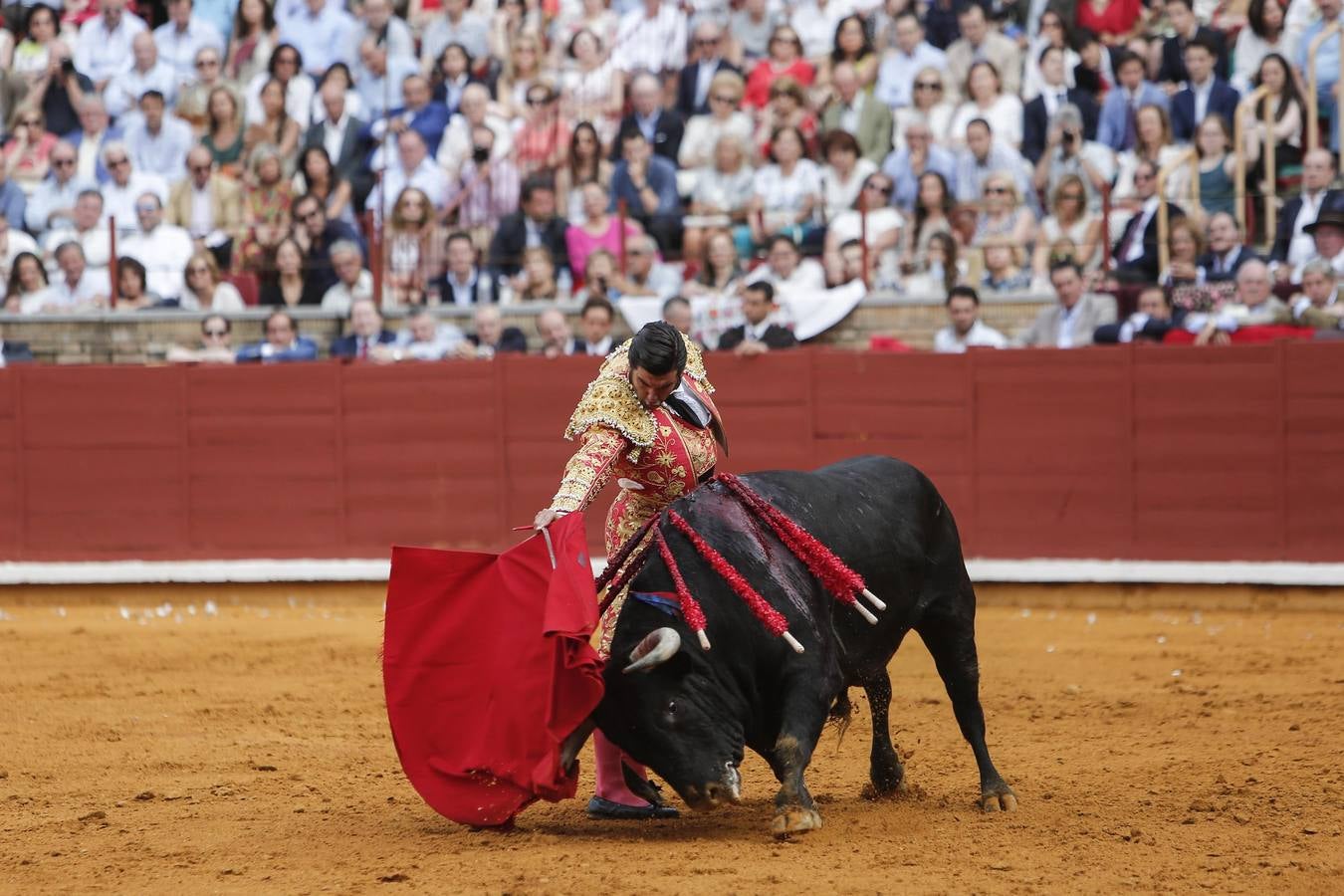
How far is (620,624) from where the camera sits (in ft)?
14.5

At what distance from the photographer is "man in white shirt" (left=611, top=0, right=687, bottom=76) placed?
11367 millimetres

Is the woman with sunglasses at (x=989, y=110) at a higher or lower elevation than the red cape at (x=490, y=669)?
higher

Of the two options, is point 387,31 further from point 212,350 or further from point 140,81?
point 212,350

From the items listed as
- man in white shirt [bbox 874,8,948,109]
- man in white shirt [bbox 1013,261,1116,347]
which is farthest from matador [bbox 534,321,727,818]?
man in white shirt [bbox 874,8,948,109]

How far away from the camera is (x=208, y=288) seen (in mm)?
10789

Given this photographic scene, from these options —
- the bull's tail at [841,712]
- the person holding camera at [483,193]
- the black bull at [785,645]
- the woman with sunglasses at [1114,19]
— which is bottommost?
the bull's tail at [841,712]

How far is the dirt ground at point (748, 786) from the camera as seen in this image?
4023mm

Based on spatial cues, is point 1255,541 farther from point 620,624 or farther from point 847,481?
point 620,624

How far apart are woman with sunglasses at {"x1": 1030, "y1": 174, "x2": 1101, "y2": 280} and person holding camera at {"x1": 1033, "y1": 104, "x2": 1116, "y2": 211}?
0.36 feet

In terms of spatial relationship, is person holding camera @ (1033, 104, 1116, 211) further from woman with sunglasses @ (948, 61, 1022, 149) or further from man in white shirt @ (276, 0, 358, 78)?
man in white shirt @ (276, 0, 358, 78)

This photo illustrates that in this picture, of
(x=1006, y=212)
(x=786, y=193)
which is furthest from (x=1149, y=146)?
(x=786, y=193)

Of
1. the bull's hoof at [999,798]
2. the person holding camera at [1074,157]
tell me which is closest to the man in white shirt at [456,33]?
the person holding camera at [1074,157]

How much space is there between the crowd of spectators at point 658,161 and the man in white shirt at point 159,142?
0.02m

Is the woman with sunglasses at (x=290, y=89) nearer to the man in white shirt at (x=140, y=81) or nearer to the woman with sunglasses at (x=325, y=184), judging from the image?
the woman with sunglasses at (x=325, y=184)
